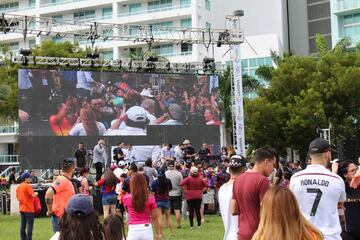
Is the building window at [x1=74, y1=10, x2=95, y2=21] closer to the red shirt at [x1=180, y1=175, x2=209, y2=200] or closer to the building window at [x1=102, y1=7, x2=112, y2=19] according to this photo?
the building window at [x1=102, y1=7, x2=112, y2=19]

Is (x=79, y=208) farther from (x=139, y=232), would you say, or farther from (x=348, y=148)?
(x=348, y=148)

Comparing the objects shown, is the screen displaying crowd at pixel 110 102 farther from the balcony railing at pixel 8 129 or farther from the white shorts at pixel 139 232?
the balcony railing at pixel 8 129

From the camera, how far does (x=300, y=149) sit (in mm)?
38312

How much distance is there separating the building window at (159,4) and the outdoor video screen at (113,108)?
27.6 m

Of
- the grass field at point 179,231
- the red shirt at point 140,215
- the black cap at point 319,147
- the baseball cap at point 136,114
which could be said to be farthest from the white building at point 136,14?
the black cap at point 319,147

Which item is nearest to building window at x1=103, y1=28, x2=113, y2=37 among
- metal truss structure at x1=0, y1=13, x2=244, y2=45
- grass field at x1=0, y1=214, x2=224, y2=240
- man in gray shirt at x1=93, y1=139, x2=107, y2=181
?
metal truss structure at x1=0, y1=13, x2=244, y2=45

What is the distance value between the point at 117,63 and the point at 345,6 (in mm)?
25954

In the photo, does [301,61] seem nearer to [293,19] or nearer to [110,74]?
[110,74]

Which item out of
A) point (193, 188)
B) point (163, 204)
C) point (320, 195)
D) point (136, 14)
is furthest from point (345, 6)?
point (320, 195)

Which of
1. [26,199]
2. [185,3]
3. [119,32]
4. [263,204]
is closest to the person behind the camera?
[263,204]

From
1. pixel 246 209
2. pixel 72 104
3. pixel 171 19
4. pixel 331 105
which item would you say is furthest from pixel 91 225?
pixel 171 19

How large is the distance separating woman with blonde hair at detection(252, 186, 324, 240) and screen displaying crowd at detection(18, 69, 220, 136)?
25.9 metres

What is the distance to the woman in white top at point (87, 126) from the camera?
3069 cm

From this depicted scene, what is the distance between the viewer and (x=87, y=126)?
30906 mm
